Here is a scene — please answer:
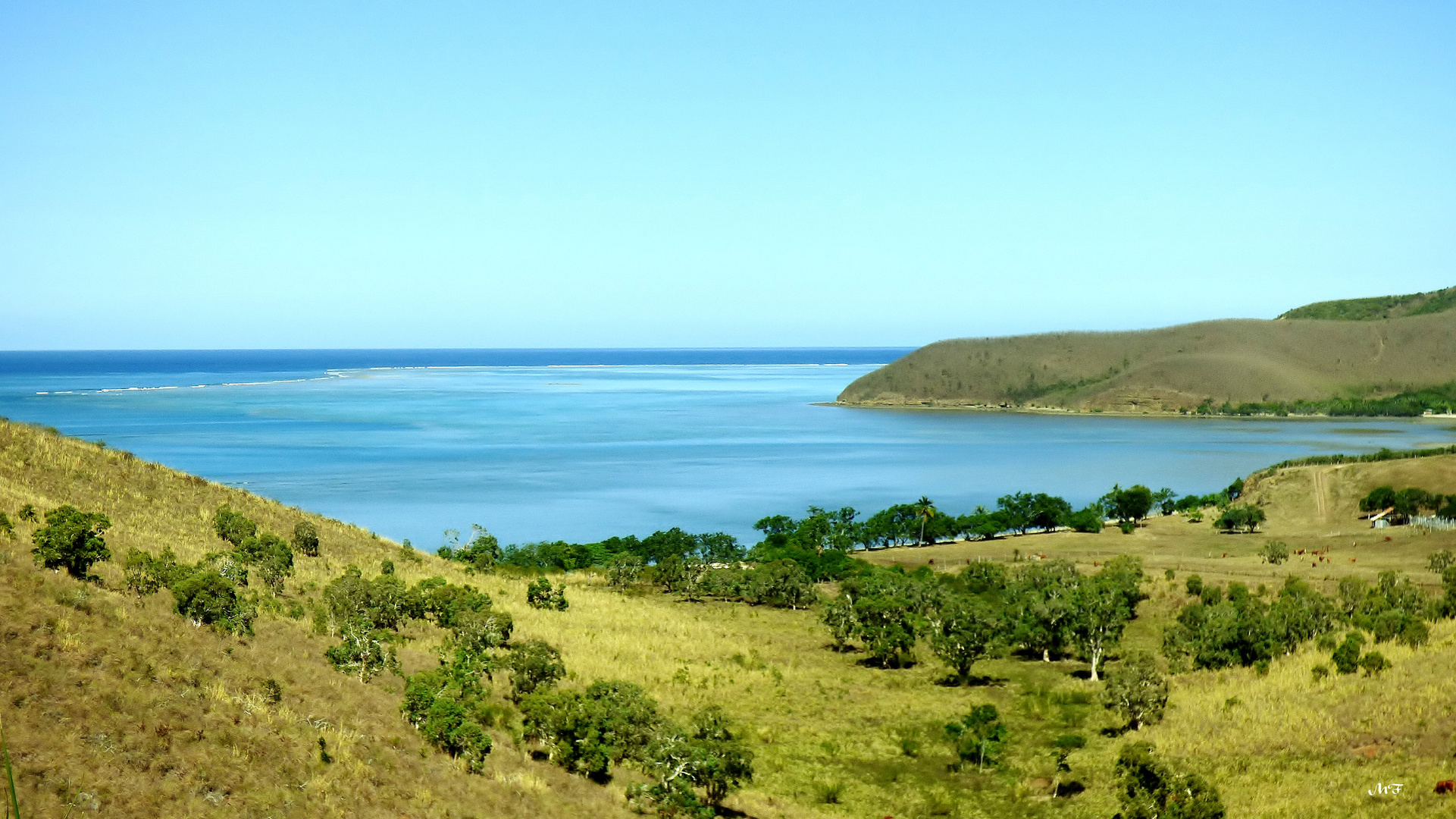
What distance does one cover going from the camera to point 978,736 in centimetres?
3738

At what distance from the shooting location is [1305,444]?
197875 millimetres

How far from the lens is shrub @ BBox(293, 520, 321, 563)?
179ft

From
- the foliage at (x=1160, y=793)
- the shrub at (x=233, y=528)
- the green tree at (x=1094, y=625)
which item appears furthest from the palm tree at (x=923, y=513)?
the foliage at (x=1160, y=793)

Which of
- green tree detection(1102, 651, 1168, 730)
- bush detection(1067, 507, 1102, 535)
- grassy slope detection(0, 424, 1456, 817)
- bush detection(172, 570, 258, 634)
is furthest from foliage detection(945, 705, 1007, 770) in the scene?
bush detection(1067, 507, 1102, 535)

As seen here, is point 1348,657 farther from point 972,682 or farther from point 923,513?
point 923,513

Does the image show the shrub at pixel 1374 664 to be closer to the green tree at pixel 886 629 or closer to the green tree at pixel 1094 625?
the green tree at pixel 1094 625

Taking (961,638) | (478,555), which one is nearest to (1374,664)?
(961,638)

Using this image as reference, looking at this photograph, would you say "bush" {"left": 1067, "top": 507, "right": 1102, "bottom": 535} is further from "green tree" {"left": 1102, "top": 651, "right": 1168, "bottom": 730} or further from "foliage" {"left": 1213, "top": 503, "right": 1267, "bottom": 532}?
"green tree" {"left": 1102, "top": 651, "right": 1168, "bottom": 730}

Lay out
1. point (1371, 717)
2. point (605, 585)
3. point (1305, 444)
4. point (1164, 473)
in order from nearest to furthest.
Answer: point (1371, 717) < point (605, 585) < point (1164, 473) < point (1305, 444)

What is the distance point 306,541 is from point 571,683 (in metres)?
21.7

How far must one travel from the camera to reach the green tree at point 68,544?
2992 centimetres

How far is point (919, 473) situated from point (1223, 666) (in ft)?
377

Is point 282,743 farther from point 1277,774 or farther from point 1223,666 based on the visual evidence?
point 1223,666

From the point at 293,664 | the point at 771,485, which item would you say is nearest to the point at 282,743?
the point at 293,664
